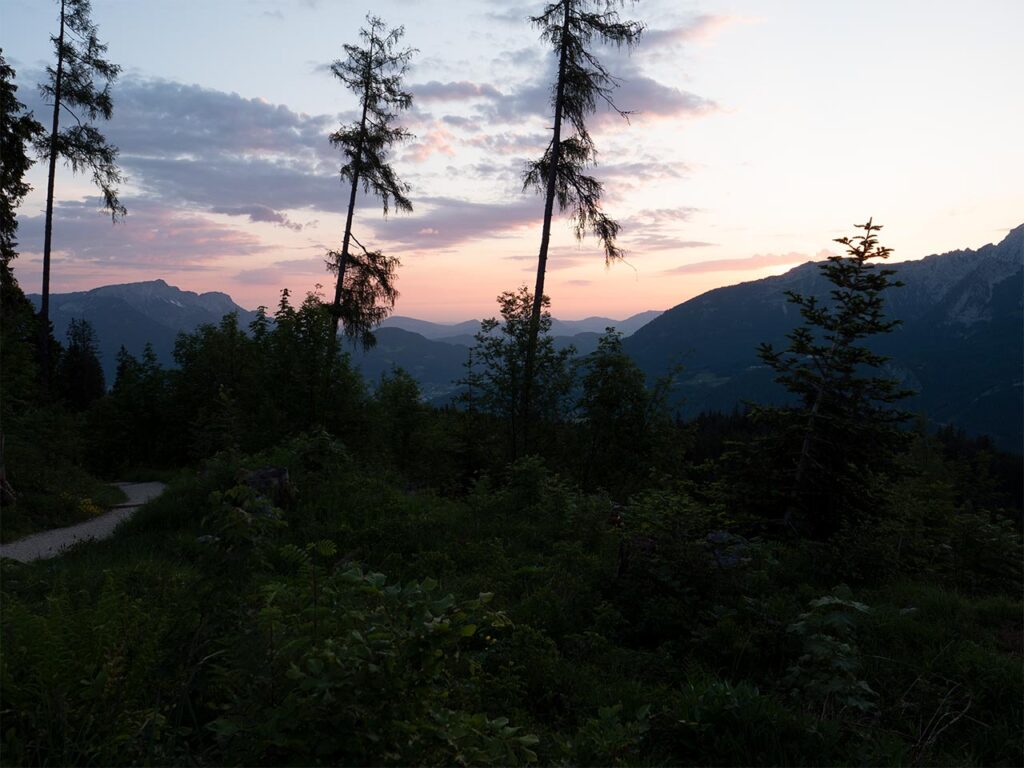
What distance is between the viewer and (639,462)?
66.0ft

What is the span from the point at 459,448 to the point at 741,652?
71.7 ft

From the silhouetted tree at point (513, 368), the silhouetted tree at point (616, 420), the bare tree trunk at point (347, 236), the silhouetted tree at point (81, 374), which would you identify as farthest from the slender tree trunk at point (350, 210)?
the silhouetted tree at point (81, 374)

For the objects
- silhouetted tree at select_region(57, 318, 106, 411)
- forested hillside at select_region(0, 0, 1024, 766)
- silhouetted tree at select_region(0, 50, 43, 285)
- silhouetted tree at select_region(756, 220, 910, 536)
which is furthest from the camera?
silhouetted tree at select_region(57, 318, 106, 411)

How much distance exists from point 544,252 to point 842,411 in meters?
10.0

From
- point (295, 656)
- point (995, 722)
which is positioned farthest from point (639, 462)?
point (295, 656)

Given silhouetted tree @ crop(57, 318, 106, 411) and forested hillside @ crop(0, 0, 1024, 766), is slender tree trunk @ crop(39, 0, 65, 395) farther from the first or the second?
silhouetted tree @ crop(57, 318, 106, 411)

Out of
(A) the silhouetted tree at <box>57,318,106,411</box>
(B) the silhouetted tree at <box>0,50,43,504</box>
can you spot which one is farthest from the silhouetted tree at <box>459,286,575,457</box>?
(A) the silhouetted tree at <box>57,318,106,411</box>

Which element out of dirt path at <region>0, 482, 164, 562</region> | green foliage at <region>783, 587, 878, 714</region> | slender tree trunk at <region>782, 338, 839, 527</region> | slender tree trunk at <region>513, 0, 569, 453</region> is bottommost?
dirt path at <region>0, 482, 164, 562</region>

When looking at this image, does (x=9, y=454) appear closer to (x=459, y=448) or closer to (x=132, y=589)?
(x=132, y=589)

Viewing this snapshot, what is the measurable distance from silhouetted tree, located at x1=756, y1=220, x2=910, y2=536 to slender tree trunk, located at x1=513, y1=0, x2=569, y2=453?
9.02 meters

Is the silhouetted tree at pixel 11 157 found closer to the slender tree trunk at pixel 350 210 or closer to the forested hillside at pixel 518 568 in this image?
the forested hillside at pixel 518 568

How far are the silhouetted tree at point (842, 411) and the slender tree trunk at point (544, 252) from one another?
29.6 feet

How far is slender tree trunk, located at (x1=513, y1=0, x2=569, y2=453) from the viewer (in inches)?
683

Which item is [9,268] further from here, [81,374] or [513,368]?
[81,374]
